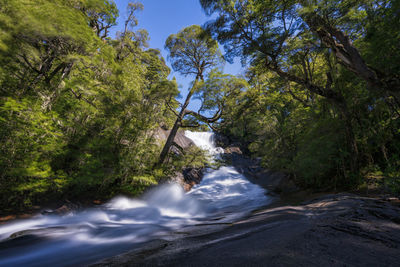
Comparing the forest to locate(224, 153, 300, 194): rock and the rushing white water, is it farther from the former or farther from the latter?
locate(224, 153, 300, 194): rock

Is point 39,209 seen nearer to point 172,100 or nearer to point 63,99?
point 63,99

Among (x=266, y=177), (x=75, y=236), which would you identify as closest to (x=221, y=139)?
(x=266, y=177)

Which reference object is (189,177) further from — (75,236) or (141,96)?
(75,236)

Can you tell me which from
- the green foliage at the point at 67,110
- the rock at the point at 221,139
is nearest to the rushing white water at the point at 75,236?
the green foliage at the point at 67,110

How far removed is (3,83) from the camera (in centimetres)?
510

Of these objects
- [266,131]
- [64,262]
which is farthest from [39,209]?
[266,131]

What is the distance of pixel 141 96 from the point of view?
27.6 ft

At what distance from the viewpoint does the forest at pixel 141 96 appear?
476 cm

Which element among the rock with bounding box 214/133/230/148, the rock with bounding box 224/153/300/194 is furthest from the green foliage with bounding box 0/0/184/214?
the rock with bounding box 214/133/230/148

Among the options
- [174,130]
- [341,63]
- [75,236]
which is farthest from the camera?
[174,130]

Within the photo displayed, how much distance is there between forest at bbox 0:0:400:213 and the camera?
4762 millimetres

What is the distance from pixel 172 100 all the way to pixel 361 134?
34.3 feet

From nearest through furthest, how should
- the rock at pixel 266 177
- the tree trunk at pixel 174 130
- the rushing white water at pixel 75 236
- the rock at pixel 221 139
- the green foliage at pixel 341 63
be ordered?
the rushing white water at pixel 75 236, the green foliage at pixel 341 63, the tree trunk at pixel 174 130, the rock at pixel 266 177, the rock at pixel 221 139

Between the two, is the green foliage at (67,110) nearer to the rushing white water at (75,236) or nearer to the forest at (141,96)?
the forest at (141,96)
